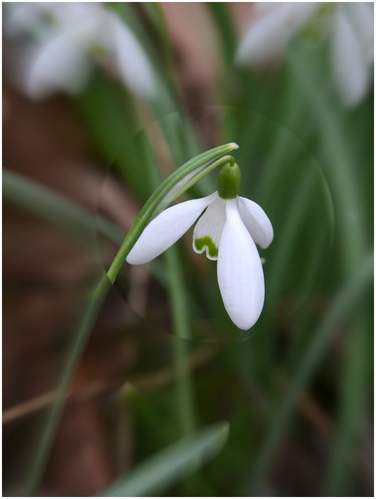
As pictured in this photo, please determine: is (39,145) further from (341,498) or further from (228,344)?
(341,498)

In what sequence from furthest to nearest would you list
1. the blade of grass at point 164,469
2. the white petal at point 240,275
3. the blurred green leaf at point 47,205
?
the blurred green leaf at point 47,205 < the blade of grass at point 164,469 < the white petal at point 240,275

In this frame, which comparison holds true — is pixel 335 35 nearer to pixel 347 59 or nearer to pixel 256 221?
pixel 347 59

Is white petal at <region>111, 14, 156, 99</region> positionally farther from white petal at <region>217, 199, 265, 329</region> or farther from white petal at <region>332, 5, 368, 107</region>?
white petal at <region>217, 199, 265, 329</region>

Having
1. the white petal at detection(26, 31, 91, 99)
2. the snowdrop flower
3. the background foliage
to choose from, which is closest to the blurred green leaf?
the background foliage

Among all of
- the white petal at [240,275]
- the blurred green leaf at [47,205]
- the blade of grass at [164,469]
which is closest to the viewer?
the white petal at [240,275]

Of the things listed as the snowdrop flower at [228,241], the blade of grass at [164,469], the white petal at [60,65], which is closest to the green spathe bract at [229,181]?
the snowdrop flower at [228,241]

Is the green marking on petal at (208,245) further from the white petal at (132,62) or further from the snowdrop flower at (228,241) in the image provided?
the white petal at (132,62)
